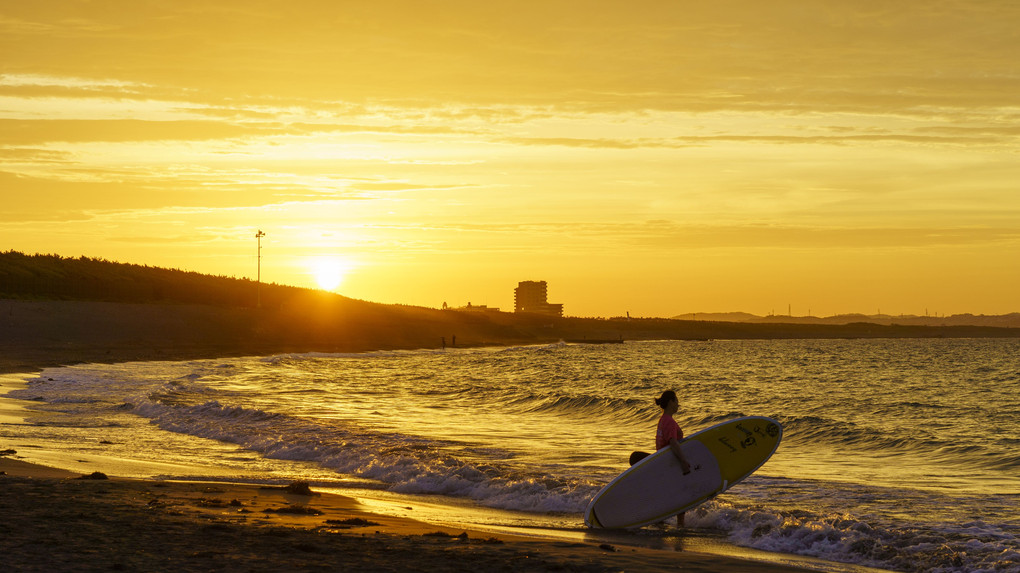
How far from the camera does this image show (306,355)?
76.4m

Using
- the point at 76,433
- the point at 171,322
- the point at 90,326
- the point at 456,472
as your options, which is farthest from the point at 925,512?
the point at 171,322

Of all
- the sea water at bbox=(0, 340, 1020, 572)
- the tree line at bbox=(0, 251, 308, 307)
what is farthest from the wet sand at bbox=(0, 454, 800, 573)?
the tree line at bbox=(0, 251, 308, 307)

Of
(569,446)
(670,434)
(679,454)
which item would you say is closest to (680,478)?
(679,454)

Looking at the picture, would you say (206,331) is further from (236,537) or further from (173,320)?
(236,537)

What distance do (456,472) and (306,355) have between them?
62693 millimetres

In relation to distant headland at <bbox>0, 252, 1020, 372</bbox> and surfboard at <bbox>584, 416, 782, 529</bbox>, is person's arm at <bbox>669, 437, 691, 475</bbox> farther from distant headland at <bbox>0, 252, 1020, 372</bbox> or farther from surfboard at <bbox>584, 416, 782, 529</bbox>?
distant headland at <bbox>0, 252, 1020, 372</bbox>

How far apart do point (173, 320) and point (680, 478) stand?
87437mm

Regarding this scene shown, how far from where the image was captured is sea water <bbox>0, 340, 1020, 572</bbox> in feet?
39.2

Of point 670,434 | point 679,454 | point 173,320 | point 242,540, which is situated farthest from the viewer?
point 173,320

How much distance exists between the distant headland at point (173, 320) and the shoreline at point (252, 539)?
1474 inches

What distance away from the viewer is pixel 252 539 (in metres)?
9.41

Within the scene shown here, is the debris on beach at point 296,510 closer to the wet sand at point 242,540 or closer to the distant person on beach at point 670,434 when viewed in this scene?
the wet sand at point 242,540

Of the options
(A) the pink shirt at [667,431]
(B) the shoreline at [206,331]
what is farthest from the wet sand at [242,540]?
(B) the shoreline at [206,331]

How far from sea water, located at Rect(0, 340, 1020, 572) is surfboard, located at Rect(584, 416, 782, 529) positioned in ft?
1.23
